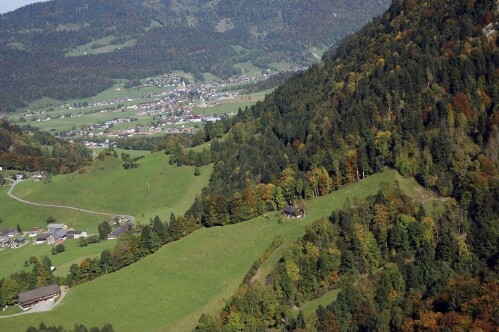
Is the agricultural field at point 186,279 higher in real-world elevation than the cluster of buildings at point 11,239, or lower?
lower

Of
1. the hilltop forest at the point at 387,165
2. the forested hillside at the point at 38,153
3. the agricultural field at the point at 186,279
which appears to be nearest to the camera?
the hilltop forest at the point at 387,165

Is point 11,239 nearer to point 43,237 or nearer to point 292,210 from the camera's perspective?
point 43,237

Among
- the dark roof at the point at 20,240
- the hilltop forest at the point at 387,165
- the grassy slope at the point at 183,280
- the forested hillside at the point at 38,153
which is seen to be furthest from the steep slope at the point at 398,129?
the forested hillside at the point at 38,153

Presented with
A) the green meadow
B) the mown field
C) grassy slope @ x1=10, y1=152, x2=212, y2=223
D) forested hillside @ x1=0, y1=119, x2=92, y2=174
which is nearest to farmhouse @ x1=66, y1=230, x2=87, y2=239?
the mown field

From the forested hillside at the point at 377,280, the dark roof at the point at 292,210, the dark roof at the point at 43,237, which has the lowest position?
the forested hillside at the point at 377,280

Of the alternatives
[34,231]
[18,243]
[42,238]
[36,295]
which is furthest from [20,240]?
[36,295]

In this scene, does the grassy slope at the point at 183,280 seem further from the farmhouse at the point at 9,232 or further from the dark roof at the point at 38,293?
the farmhouse at the point at 9,232
